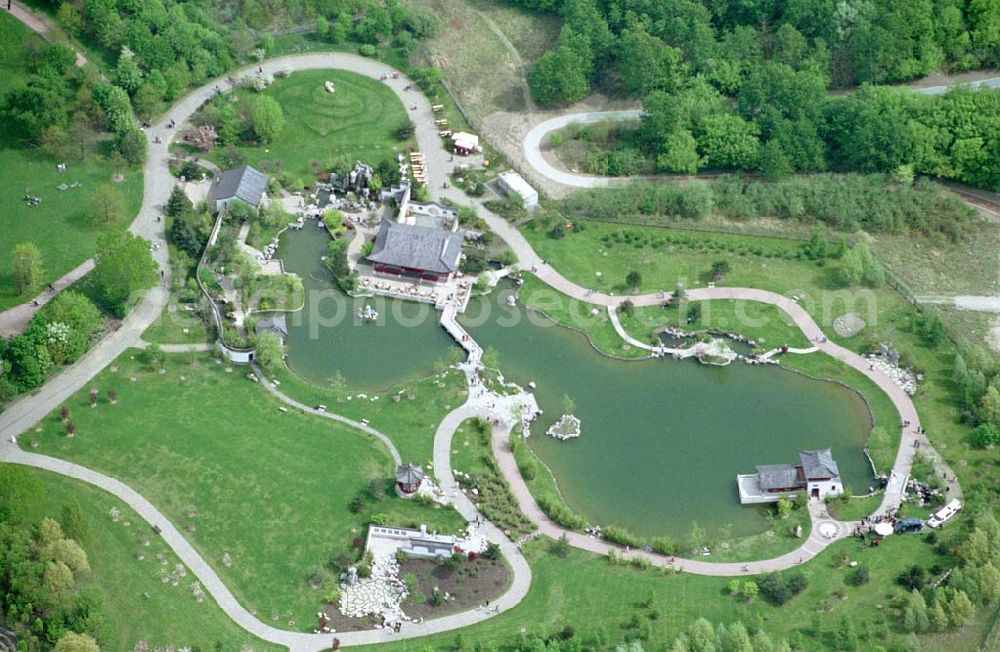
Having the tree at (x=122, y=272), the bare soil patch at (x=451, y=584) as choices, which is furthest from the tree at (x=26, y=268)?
the bare soil patch at (x=451, y=584)

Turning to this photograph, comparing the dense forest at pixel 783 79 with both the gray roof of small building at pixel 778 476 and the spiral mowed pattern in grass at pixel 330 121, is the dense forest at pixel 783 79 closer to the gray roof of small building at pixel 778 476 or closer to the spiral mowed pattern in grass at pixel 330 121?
the spiral mowed pattern in grass at pixel 330 121

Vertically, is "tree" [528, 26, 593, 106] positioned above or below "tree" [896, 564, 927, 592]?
above

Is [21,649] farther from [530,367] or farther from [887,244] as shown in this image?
[887,244]

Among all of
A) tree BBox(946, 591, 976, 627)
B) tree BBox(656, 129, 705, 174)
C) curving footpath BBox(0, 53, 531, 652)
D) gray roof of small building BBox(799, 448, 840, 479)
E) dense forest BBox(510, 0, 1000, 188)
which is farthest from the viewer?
tree BBox(656, 129, 705, 174)

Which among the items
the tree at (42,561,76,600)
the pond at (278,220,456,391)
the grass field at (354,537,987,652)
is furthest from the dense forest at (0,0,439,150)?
the grass field at (354,537,987,652)

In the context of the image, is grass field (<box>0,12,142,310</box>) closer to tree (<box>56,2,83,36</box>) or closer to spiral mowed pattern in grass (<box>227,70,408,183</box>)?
tree (<box>56,2,83,36</box>)

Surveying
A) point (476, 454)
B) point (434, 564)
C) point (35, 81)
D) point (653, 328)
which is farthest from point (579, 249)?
point (35, 81)
